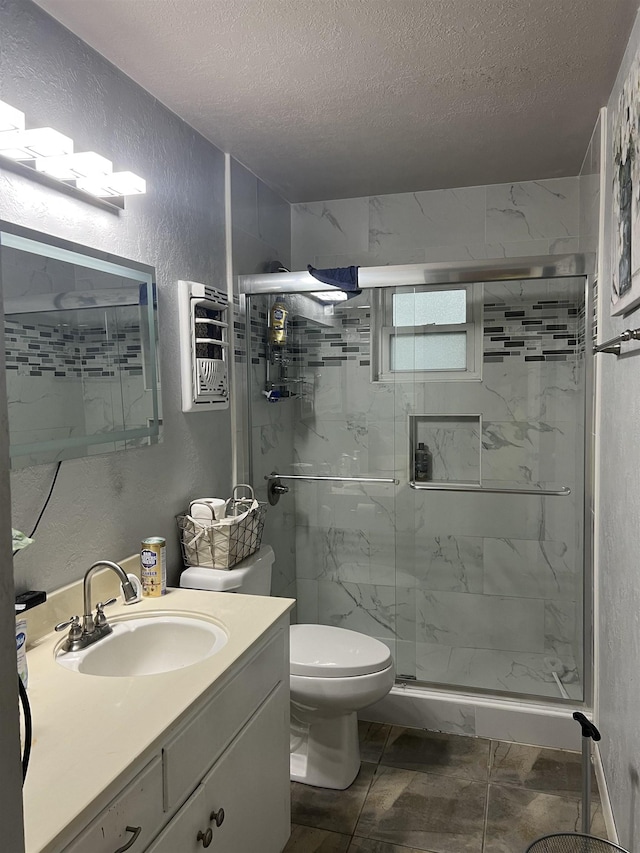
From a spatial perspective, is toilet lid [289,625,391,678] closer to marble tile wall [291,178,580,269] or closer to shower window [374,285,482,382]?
shower window [374,285,482,382]

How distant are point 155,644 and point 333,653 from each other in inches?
32.8

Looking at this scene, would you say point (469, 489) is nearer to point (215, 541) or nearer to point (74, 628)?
point (215, 541)

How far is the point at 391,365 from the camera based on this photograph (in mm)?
2693

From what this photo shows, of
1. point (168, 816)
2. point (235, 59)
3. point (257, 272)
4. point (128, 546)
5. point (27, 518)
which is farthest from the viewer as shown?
point (257, 272)

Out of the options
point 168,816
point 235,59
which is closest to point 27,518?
point 168,816

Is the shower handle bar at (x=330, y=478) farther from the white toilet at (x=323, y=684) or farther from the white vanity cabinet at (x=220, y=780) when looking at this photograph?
the white vanity cabinet at (x=220, y=780)

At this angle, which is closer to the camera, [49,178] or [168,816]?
[168,816]

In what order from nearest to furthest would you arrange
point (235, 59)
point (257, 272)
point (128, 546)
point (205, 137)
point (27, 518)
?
1. point (27, 518)
2. point (235, 59)
3. point (128, 546)
4. point (205, 137)
5. point (257, 272)

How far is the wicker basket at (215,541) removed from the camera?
215cm

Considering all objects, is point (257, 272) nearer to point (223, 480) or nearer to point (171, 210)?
point (171, 210)

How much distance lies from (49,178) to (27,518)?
0.84m

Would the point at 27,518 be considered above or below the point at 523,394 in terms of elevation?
below

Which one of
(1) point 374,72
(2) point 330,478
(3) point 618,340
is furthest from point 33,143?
(2) point 330,478

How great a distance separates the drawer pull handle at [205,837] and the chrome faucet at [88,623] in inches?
19.6
